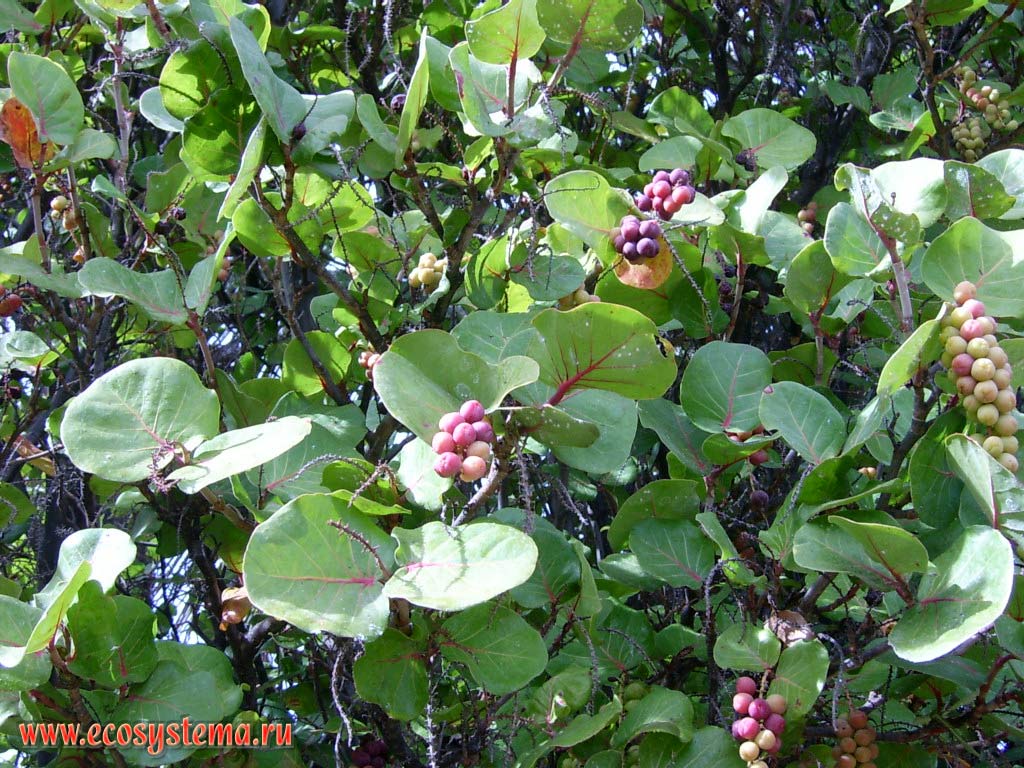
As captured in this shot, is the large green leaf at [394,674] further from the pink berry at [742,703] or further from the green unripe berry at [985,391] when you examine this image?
the green unripe berry at [985,391]

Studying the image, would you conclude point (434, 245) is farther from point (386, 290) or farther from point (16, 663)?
point (16, 663)

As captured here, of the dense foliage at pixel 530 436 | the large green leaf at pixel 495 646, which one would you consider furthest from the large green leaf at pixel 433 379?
the large green leaf at pixel 495 646

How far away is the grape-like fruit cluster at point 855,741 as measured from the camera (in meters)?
1.18

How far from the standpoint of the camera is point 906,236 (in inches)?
44.3

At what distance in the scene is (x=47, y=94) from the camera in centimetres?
145

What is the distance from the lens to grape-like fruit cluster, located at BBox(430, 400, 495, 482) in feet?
2.89

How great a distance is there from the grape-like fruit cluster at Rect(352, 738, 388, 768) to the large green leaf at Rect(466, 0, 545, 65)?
95 cm

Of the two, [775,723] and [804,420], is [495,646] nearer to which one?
[775,723]

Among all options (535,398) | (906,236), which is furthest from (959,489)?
(535,398)

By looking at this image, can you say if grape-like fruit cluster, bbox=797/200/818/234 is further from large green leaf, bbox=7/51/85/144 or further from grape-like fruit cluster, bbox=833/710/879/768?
large green leaf, bbox=7/51/85/144

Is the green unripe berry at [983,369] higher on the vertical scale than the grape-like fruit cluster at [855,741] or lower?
higher

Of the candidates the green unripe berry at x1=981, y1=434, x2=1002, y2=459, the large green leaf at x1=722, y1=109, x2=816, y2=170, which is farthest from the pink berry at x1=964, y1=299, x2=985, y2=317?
the large green leaf at x1=722, y1=109, x2=816, y2=170

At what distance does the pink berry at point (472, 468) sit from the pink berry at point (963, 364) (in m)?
0.52

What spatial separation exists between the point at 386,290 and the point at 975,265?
2.69ft
